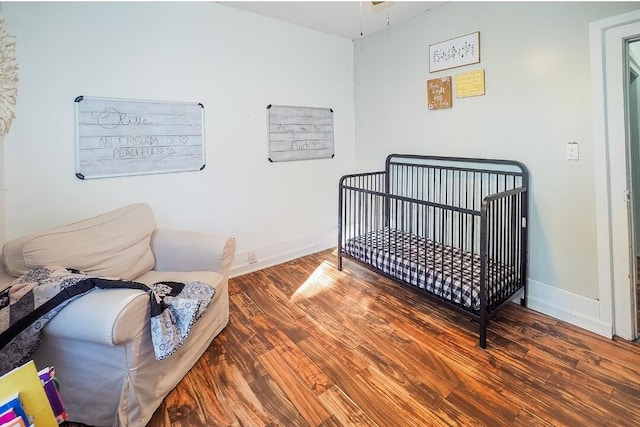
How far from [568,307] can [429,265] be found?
3.06 feet

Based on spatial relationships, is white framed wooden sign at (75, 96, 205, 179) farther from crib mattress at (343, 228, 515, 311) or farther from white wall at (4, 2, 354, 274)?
crib mattress at (343, 228, 515, 311)

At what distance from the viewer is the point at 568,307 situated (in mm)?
2246

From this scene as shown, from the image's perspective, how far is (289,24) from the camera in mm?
3201

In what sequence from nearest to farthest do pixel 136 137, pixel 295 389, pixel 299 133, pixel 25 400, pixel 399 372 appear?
pixel 25 400 < pixel 295 389 < pixel 399 372 < pixel 136 137 < pixel 299 133

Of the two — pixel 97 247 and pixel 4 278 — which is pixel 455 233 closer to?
pixel 97 247

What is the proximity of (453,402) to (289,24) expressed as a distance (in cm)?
326

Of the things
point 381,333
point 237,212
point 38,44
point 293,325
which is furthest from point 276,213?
point 38,44

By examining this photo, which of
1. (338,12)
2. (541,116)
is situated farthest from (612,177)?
(338,12)

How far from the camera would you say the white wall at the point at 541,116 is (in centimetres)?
210

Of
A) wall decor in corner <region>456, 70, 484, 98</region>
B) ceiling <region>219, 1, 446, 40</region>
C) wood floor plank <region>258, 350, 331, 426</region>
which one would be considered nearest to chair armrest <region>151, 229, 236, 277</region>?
wood floor plank <region>258, 350, 331, 426</region>

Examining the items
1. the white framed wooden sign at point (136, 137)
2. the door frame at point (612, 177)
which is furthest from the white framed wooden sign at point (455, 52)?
the white framed wooden sign at point (136, 137)

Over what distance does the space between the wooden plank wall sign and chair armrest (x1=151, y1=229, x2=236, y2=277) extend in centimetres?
125

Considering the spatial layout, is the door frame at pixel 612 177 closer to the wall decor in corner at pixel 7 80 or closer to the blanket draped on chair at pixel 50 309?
the blanket draped on chair at pixel 50 309

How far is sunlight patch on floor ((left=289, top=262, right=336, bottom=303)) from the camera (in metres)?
2.72
